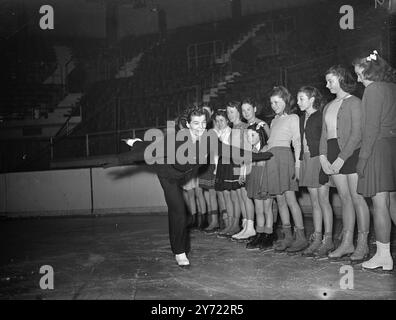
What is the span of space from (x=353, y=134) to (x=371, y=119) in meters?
0.26

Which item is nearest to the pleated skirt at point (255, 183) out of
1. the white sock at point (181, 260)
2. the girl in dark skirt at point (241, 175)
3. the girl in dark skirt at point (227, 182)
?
the girl in dark skirt at point (241, 175)

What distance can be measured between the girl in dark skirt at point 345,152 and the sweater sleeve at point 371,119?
0.21 m

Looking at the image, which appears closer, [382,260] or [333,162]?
[382,260]

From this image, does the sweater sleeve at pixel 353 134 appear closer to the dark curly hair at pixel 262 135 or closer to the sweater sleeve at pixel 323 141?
the sweater sleeve at pixel 323 141

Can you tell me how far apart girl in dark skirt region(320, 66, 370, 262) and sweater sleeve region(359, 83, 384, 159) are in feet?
0.68

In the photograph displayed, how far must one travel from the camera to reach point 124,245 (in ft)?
14.4

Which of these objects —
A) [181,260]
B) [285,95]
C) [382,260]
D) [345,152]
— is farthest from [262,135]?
[382,260]

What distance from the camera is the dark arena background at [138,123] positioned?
2.83 meters

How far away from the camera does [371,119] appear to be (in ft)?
9.28

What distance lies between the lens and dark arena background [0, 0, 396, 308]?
9.30 ft

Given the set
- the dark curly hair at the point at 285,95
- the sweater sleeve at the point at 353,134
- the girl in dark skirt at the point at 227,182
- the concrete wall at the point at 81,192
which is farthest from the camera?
the concrete wall at the point at 81,192

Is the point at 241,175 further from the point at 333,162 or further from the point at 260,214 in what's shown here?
the point at 333,162

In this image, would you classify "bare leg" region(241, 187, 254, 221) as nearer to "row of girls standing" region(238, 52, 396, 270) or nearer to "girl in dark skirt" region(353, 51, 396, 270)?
→ "row of girls standing" region(238, 52, 396, 270)

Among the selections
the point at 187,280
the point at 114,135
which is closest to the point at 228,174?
the point at 187,280
